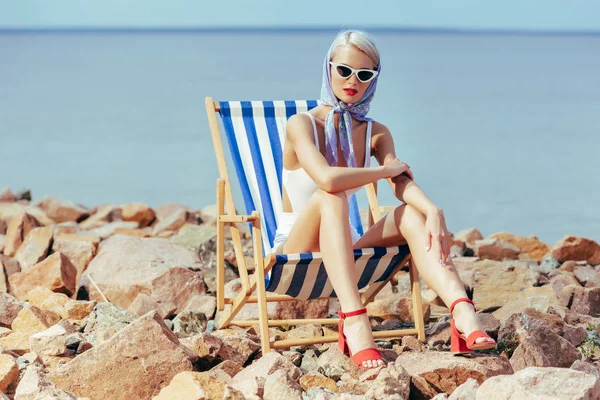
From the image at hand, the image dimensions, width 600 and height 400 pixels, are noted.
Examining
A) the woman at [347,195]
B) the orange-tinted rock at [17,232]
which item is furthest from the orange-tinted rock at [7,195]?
the woman at [347,195]

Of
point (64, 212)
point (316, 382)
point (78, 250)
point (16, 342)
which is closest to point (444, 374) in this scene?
point (316, 382)

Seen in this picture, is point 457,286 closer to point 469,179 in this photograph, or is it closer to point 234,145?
point 234,145

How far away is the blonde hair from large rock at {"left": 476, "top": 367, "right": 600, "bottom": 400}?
4.83 ft

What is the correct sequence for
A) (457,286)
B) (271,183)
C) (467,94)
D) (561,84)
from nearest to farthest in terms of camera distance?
(457,286) → (271,183) → (467,94) → (561,84)

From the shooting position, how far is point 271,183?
5.09 meters

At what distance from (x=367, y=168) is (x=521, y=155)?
9.57 metres

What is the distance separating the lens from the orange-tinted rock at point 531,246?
23.1 feet

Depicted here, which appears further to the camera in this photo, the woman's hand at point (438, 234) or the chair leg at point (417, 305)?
the chair leg at point (417, 305)

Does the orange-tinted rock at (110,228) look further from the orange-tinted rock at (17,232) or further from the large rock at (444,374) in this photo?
the large rock at (444,374)

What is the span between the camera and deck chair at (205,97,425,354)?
418cm

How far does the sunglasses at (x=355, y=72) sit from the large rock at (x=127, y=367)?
50.2 inches

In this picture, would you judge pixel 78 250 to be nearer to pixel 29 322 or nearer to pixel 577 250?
pixel 29 322

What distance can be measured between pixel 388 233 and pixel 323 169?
0.43m

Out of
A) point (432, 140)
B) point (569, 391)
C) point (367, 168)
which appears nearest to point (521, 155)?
point (432, 140)
